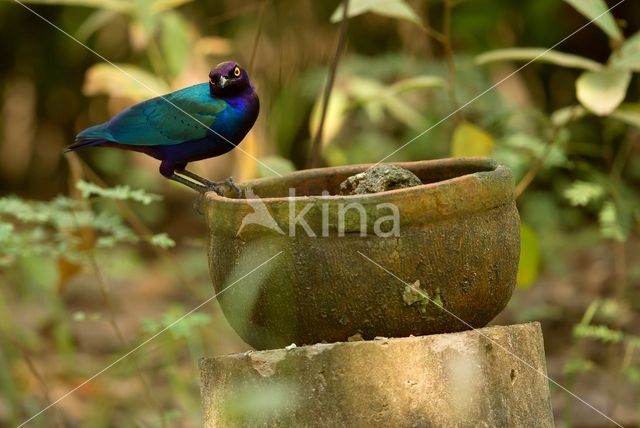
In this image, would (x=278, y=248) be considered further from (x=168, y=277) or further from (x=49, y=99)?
(x=49, y=99)

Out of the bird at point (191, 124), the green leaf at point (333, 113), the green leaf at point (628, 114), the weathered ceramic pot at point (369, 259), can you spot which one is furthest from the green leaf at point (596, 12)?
the green leaf at point (333, 113)

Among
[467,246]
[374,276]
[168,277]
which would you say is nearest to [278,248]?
[374,276]

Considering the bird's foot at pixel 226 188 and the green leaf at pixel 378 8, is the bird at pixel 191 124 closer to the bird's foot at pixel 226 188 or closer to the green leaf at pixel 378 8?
the bird's foot at pixel 226 188

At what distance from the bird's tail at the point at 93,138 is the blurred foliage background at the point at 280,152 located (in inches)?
20.4

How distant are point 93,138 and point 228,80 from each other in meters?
0.46

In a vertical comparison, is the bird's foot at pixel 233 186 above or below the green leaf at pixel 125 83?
below

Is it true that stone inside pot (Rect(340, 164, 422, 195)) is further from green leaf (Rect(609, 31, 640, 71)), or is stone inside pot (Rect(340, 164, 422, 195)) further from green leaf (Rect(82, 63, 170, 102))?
green leaf (Rect(82, 63, 170, 102))

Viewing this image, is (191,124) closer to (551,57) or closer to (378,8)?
(378,8)

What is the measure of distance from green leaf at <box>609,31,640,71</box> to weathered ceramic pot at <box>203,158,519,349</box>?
1177 millimetres

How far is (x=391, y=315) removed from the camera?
2.61 m

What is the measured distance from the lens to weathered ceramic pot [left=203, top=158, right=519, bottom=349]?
2.55 meters

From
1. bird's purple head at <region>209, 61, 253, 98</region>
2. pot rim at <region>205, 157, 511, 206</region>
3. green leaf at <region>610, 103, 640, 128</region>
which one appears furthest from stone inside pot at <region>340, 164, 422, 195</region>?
green leaf at <region>610, 103, 640, 128</region>

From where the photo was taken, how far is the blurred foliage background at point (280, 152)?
427cm

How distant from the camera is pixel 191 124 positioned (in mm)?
2887
